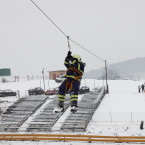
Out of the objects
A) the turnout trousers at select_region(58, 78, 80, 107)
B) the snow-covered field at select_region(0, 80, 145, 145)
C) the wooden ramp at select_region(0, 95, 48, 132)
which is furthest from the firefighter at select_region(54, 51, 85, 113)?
the wooden ramp at select_region(0, 95, 48, 132)

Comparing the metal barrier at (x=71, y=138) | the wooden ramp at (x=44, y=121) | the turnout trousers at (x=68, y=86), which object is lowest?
the metal barrier at (x=71, y=138)

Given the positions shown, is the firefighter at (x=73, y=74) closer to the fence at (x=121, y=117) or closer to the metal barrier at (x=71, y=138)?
the metal barrier at (x=71, y=138)

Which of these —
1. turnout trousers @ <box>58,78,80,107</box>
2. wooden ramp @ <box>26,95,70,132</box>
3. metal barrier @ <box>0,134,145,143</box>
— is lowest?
metal barrier @ <box>0,134,145,143</box>

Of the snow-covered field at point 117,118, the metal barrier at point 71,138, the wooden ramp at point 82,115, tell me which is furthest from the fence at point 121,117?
the metal barrier at point 71,138

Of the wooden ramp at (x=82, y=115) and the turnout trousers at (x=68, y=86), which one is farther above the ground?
the turnout trousers at (x=68, y=86)

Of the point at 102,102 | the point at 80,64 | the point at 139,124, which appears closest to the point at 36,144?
the point at 139,124

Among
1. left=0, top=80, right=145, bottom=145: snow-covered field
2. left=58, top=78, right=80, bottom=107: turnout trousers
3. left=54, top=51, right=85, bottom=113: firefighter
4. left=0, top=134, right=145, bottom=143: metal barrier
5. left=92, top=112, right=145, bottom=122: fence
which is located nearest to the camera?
left=54, top=51, right=85, bottom=113: firefighter

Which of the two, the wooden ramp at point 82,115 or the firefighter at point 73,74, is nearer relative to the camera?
the firefighter at point 73,74

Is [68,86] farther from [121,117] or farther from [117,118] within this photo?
[121,117]

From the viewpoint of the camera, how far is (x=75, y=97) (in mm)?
8828

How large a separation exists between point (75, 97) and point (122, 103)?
24.5 meters

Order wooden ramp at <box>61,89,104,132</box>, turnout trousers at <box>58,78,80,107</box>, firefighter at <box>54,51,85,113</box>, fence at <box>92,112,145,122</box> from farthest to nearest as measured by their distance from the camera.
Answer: fence at <box>92,112,145,122</box> → wooden ramp at <box>61,89,104,132</box> → turnout trousers at <box>58,78,80,107</box> → firefighter at <box>54,51,85,113</box>

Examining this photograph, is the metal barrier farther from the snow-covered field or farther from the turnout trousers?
the turnout trousers

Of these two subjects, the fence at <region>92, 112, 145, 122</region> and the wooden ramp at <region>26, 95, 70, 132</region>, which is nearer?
the wooden ramp at <region>26, 95, 70, 132</region>
